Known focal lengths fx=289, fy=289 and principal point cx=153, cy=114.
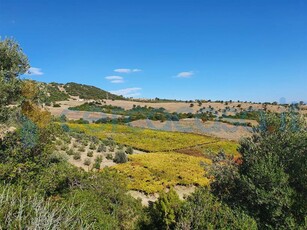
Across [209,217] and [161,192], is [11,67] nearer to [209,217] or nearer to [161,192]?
[161,192]

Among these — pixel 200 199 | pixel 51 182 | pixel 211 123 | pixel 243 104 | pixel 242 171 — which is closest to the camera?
pixel 200 199

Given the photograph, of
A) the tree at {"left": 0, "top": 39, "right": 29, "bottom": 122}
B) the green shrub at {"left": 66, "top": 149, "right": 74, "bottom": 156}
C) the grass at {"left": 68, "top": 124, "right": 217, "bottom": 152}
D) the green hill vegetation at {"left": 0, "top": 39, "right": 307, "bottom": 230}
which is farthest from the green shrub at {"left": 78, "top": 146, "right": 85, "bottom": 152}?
the tree at {"left": 0, "top": 39, "right": 29, "bottom": 122}

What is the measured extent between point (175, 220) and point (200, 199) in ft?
6.08

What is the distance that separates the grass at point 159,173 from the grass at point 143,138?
1139 cm

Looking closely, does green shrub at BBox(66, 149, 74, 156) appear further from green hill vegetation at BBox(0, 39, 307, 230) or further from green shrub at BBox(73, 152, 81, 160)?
green hill vegetation at BBox(0, 39, 307, 230)

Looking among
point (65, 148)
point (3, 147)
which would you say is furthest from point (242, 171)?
point (65, 148)

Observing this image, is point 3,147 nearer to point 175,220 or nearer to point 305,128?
point 175,220

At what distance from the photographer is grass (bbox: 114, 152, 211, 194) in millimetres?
27714

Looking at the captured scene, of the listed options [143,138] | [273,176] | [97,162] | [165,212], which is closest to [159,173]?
[97,162]

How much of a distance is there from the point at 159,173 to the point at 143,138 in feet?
79.7

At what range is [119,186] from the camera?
19.7m

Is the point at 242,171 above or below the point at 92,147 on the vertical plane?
above

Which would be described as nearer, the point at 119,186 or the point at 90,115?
the point at 119,186

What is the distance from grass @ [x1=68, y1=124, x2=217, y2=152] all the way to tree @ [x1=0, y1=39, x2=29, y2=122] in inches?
1093
